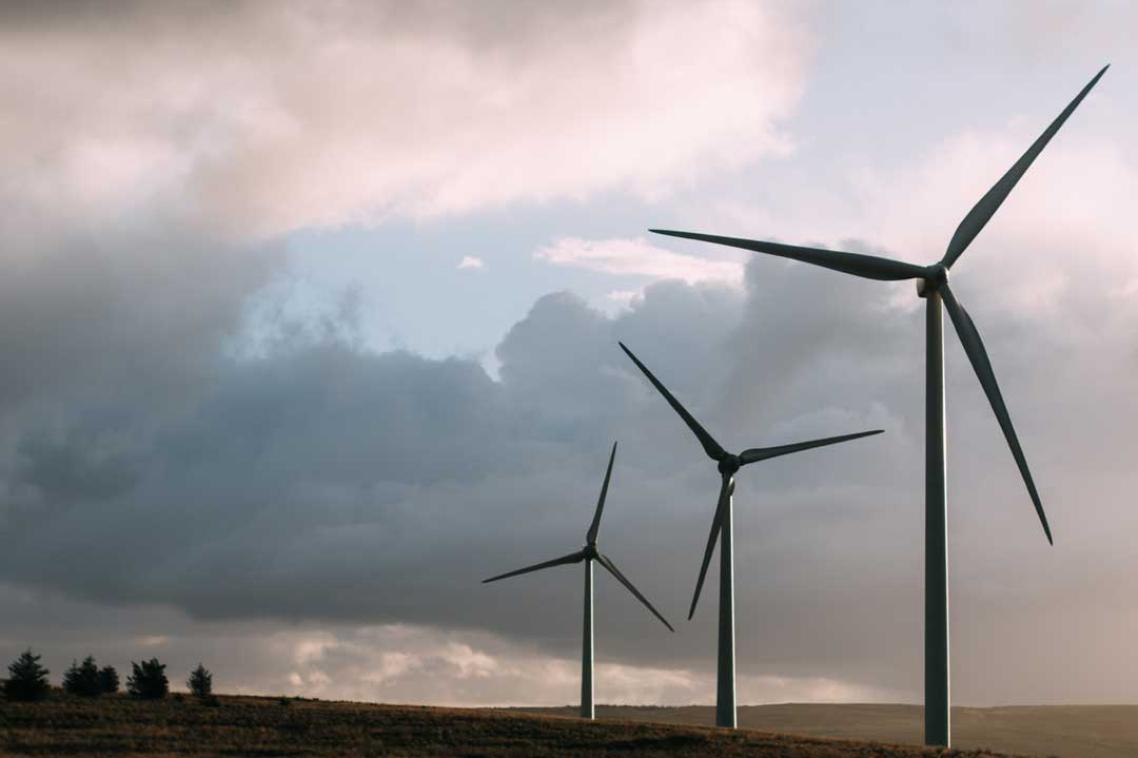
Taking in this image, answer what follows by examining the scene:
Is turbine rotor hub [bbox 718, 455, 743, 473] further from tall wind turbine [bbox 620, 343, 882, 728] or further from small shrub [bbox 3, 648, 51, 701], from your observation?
small shrub [bbox 3, 648, 51, 701]

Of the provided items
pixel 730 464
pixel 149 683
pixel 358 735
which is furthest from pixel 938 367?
pixel 149 683

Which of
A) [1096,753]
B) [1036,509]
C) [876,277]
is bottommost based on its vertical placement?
[1096,753]

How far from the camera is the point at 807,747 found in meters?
80.3

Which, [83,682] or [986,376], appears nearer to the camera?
[986,376]

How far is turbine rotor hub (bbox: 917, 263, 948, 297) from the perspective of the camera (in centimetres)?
7531

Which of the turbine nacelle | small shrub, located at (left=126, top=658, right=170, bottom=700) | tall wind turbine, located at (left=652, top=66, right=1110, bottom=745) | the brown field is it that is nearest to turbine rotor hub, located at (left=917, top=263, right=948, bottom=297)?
tall wind turbine, located at (left=652, top=66, right=1110, bottom=745)

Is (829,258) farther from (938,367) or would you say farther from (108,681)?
(108,681)

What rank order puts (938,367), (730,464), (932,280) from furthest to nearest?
(730,464) < (932,280) < (938,367)

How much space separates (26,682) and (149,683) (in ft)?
35.2

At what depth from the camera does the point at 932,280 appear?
2968 inches

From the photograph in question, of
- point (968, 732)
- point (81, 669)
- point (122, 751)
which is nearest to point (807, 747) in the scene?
point (122, 751)

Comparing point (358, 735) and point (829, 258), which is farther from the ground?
point (829, 258)

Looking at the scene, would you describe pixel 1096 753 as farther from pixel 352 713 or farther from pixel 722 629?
pixel 352 713

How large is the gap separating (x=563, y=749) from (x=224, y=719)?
26.3 m
